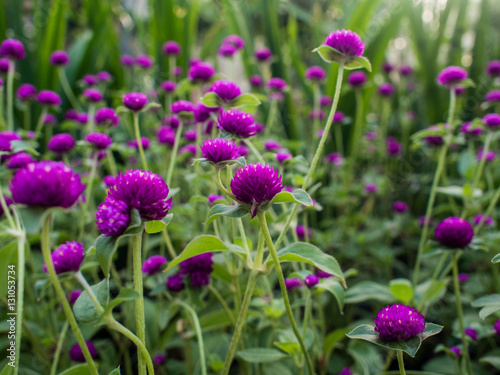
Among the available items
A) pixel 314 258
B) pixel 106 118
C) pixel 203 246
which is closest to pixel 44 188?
pixel 203 246

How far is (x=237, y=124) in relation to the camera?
55 cm

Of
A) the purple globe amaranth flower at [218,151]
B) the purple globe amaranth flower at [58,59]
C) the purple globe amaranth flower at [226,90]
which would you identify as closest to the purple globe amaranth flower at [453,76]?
the purple globe amaranth flower at [226,90]

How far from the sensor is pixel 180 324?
2.67 ft

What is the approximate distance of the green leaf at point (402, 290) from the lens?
2.42 ft

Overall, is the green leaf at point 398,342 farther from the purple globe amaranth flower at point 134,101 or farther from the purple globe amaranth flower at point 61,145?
the purple globe amaranth flower at point 61,145

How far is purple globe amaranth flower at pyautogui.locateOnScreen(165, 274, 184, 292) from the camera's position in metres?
0.63

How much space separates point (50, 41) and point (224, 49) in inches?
36.6

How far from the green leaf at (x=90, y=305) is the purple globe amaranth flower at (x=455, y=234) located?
0.55 meters

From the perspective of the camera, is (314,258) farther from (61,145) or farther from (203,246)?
(61,145)

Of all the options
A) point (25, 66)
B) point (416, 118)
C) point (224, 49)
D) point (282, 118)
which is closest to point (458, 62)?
point (416, 118)

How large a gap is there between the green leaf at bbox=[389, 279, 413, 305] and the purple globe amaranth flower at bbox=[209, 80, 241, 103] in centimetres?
45

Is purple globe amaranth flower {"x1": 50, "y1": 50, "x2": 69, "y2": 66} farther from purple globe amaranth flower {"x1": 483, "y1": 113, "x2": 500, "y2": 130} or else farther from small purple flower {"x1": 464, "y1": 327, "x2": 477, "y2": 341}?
small purple flower {"x1": 464, "y1": 327, "x2": 477, "y2": 341}

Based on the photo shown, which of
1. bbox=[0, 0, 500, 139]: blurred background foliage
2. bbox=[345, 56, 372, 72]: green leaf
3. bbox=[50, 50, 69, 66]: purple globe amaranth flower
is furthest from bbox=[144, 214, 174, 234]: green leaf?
bbox=[0, 0, 500, 139]: blurred background foliage

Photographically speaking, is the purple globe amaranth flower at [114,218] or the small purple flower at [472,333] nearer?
the purple globe amaranth flower at [114,218]
